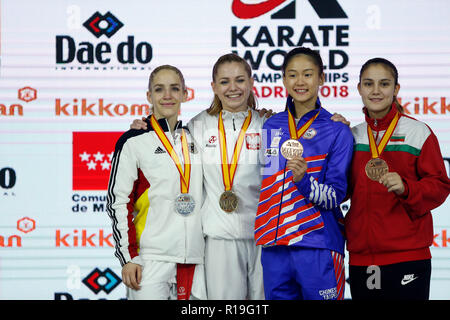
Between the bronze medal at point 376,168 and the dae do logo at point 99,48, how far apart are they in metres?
1.78

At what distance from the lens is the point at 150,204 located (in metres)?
2.81

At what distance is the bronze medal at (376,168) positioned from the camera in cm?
262

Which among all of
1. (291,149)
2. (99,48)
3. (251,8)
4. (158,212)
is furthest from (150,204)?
(251,8)

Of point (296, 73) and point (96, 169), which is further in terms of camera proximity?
point (96, 169)

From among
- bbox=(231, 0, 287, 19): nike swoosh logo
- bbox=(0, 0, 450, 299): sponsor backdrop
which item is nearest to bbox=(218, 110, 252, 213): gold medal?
bbox=(0, 0, 450, 299): sponsor backdrop

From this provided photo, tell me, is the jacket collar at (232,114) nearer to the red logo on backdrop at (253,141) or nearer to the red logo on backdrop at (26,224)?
the red logo on backdrop at (253,141)

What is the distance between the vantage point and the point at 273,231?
8.59 feet

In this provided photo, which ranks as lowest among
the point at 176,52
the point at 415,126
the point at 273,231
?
the point at 273,231

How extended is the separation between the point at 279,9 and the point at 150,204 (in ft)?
5.56

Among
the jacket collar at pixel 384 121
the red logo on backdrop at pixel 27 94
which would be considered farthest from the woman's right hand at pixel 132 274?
the red logo on backdrop at pixel 27 94

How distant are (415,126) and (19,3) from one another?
260 cm

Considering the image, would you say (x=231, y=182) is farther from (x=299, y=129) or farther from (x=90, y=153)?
(x=90, y=153)
